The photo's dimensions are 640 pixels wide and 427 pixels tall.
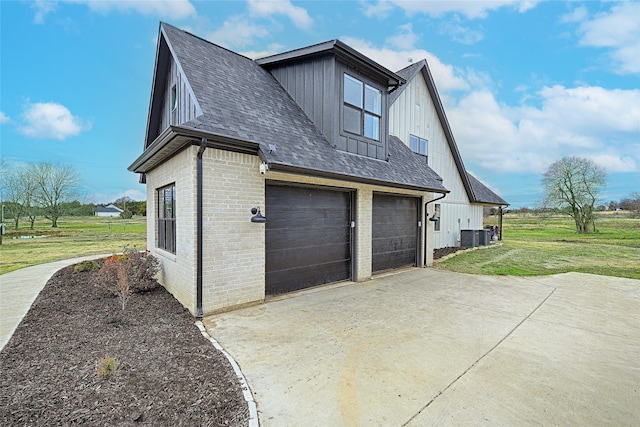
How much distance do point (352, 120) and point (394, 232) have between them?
158 inches

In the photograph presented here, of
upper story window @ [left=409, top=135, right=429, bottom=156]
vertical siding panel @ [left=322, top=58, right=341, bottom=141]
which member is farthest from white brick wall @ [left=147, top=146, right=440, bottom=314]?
upper story window @ [left=409, top=135, right=429, bottom=156]

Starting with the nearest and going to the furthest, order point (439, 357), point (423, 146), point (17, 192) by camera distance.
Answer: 1. point (439, 357)
2. point (423, 146)
3. point (17, 192)

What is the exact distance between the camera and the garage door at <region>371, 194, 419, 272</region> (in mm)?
9328

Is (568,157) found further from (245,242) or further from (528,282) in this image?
(245,242)

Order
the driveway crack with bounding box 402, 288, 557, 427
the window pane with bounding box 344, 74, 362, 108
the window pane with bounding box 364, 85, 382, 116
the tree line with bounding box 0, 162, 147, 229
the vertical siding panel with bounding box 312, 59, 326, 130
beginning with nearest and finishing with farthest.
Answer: the driveway crack with bounding box 402, 288, 557, 427
the vertical siding panel with bounding box 312, 59, 326, 130
the window pane with bounding box 344, 74, 362, 108
the window pane with bounding box 364, 85, 382, 116
the tree line with bounding box 0, 162, 147, 229

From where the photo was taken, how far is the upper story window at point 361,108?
807cm

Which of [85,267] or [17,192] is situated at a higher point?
[17,192]

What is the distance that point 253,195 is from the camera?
591 cm

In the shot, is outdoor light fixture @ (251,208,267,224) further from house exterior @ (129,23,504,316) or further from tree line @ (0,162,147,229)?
tree line @ (0,162,147,229)

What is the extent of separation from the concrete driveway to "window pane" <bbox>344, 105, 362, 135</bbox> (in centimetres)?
448

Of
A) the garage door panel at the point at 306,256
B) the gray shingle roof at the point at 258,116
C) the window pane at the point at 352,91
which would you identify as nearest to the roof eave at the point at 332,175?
the gray shingle roof at the point at 258,116

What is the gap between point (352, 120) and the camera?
325 inches

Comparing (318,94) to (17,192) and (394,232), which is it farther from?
(17,192)

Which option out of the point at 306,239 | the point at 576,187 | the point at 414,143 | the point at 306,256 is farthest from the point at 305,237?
the point at 576,187
